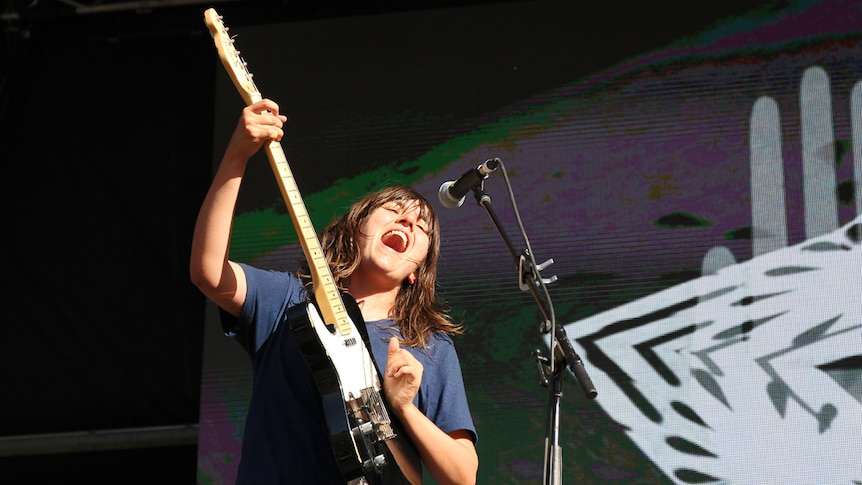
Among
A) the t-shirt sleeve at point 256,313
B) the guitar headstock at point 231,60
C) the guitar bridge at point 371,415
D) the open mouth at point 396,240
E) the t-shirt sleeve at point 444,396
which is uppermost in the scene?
the guitar headstock at point 231,60

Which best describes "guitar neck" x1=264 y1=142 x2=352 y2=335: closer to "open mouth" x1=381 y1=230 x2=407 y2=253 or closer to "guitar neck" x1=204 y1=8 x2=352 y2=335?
"guitar neck" x1=204 y1=8 x2=352 y2=335

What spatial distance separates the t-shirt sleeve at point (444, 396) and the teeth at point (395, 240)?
11.3 inches

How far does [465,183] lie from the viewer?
8.01 feet

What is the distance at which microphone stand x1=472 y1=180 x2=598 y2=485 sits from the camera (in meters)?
2.19

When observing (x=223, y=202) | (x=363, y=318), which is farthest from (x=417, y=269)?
(x=223, y=202)

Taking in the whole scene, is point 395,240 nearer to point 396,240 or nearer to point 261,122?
point 396,240

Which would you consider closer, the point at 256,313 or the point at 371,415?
the point at 371,415

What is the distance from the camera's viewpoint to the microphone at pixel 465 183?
2.37 metres

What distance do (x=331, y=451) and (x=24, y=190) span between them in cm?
287

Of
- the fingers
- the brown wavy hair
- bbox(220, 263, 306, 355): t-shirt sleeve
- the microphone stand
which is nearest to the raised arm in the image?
the fingers

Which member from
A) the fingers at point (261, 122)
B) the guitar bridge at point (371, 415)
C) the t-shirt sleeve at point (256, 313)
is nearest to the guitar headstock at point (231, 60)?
the fingers at point (261, 122)

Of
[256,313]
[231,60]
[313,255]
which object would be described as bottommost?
[256,313]

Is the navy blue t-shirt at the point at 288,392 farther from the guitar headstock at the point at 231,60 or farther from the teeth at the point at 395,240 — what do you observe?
the guitar headstock at the point at 231,60

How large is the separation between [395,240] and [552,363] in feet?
1.78
